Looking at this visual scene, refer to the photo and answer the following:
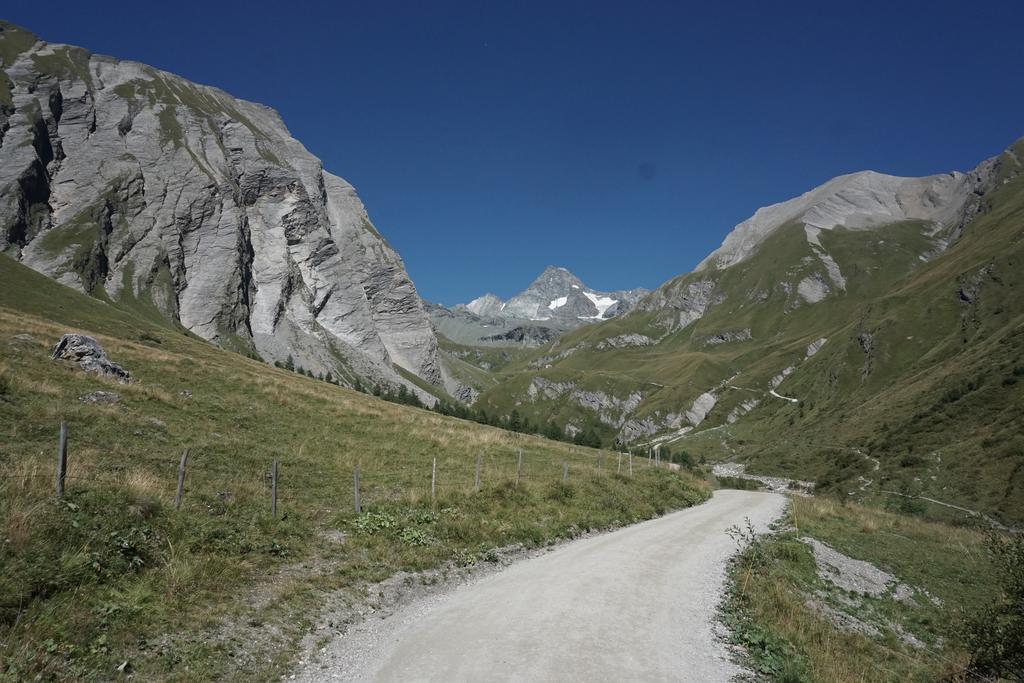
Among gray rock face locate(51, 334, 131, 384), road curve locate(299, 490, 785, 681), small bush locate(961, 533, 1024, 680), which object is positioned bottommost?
road curve locate(299, 490, 785, 681)

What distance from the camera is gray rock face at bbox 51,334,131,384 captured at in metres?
33.0

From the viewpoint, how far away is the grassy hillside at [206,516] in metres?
9.92

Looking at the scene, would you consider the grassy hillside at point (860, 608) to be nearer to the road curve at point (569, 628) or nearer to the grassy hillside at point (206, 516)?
the road curve at point (569, 628)

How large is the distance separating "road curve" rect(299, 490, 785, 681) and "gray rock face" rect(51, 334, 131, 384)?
96.8 feet

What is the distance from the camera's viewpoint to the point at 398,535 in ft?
61.2

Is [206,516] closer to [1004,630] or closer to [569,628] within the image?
[569,628]

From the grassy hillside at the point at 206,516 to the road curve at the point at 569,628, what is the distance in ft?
7.08

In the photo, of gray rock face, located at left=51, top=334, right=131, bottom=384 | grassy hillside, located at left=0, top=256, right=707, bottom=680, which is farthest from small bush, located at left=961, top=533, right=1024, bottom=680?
gray rock face, located at left=51, top=334, right=131, bottom=384

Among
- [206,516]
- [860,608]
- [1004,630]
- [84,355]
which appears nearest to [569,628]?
[1004,630]

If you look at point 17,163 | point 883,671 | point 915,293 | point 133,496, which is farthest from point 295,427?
point 17,163

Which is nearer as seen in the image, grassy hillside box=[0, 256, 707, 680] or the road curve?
grassy hillside box=[0, 256, 707, 680]

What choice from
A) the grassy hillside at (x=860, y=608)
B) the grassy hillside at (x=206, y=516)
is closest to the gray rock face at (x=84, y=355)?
the grassy hillside at (x=206, y=516)

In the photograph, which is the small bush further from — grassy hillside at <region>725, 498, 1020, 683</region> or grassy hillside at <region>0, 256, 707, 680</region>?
grassy hillside at <region>0, 256, 707, 680</region>

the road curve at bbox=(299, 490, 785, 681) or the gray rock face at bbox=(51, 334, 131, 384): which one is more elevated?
the gray rock face at bbox=(51, 334, 131, 384)
